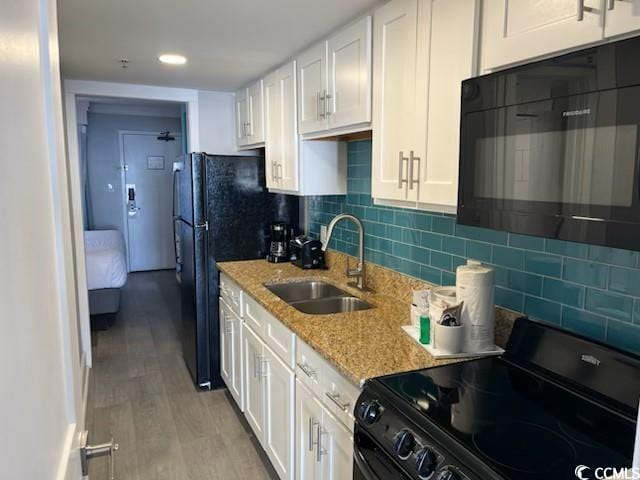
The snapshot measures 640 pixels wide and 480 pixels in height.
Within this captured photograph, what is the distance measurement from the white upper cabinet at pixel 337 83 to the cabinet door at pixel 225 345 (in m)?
1.30

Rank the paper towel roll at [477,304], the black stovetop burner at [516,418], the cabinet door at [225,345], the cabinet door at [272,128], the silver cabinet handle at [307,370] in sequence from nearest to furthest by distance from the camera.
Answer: the black stovetop burner at [516,418] < the paper towel roll at [477,304] < the silver cabinet handle at [307,370] < the cabinet door at [272,128] < the cabinet door at [225,345]

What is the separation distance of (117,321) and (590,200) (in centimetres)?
469

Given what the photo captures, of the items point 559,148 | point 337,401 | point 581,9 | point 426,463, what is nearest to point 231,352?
point 337,401

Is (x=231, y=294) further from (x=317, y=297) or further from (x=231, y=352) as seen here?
(x=317, y=297)

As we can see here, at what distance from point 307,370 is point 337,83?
1.28 meters

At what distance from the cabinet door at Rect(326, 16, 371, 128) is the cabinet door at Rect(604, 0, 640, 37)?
102 cm

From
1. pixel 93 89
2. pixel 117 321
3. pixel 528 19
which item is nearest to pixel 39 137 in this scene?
pixel 528 19

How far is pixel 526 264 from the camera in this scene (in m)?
1.62

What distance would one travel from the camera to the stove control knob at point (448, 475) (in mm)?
1011

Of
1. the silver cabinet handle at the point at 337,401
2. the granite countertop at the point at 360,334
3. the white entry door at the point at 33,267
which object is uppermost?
the white entry door at the point at 33,267

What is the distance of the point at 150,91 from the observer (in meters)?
3.56

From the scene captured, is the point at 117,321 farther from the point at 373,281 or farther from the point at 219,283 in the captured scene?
the point at 373,281

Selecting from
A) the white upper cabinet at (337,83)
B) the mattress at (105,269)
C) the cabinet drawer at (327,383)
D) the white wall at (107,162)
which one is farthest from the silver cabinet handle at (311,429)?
the white wall at (107,162)

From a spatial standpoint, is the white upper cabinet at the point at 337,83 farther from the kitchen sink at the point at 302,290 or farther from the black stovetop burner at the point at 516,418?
the black stovetop burner at the point at 516,418
